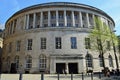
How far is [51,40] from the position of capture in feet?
131

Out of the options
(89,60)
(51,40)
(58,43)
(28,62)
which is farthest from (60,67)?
(28,62)

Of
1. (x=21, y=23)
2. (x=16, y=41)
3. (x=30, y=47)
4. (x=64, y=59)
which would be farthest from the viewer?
(x=21, y=23)

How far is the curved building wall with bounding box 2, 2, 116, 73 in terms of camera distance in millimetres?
37781

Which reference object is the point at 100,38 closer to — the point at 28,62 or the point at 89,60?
the point at 89,60

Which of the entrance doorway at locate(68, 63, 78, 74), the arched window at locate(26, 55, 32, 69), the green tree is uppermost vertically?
the green tree

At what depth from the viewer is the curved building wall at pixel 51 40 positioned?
37.8m

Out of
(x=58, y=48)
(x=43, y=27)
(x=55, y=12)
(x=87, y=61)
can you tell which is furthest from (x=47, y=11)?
(x=87, y=61)

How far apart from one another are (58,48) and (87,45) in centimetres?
699

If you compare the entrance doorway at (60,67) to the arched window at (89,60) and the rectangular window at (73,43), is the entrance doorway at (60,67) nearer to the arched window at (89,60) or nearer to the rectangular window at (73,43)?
the rectangular window at (73,43)

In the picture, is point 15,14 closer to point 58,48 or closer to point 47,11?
point 47,11

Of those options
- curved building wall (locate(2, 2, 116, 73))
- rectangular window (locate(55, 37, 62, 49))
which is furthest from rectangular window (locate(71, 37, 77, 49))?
rectangular window (locate(55, 37, 62, 49))

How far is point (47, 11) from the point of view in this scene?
44.4 metres

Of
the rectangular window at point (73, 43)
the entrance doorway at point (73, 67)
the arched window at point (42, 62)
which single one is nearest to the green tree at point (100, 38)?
the entrance doorway at point (73, 67)

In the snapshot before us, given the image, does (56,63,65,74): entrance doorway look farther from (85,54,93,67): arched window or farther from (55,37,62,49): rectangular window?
(85,54,93,67): arched window
